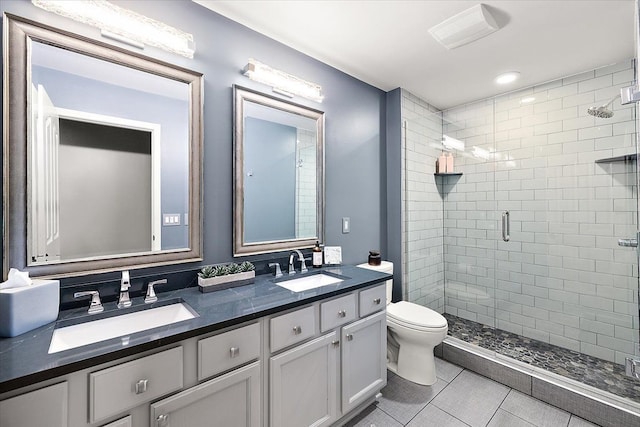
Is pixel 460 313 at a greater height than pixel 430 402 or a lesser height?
greater

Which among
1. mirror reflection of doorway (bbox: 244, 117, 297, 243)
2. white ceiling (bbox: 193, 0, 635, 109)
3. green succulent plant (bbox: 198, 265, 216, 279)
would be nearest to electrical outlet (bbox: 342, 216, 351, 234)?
mirror reflection of doorway (bbox: 244, 117, 297, 243)

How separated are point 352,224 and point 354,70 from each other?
1.33 meters

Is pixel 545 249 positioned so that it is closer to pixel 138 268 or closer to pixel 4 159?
pixel 138 268

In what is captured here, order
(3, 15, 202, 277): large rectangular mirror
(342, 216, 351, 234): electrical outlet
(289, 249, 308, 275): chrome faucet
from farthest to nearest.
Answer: (342, 216, 351, 234): electrical outlet
(289, 249, 308, 275): chrome faucet
(3, 15, 202, 277): large rectangular mirror

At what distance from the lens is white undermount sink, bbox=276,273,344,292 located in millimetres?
1779

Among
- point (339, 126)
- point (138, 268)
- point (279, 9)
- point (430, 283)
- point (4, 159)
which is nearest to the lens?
point (4, 159)

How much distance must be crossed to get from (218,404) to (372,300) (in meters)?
1.01

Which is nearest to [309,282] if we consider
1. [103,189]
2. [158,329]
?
[158,329]

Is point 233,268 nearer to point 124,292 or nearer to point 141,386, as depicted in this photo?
point 124,292

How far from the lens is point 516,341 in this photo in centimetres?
261

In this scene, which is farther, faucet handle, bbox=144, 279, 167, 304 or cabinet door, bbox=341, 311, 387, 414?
cabinet door, bbox=341, 311, 387, 414

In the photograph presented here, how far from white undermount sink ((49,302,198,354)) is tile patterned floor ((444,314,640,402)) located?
2495mm

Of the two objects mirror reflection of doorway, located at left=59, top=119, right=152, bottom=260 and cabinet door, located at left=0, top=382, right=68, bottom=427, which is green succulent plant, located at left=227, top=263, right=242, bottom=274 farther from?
cabinet door, located at left=0, top=382, right=68, bottom=427

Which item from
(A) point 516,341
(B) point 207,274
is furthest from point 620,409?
(B) point 207,274
